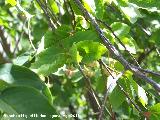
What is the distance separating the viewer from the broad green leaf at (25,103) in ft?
1.89

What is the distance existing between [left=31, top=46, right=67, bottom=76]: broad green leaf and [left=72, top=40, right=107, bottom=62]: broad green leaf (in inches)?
1.7

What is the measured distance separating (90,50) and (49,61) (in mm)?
94

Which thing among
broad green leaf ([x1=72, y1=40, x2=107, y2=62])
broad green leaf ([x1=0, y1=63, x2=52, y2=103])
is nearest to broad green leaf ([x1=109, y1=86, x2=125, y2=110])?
broad green leaf ([x1=72, y1=40, x2=107, y2=62])

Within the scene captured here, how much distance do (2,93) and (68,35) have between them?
0.34 metres

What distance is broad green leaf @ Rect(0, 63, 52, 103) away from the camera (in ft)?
2.17

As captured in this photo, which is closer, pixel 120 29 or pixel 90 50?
pixel 90 50

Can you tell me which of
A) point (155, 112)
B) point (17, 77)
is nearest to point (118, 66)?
point (155, 112)

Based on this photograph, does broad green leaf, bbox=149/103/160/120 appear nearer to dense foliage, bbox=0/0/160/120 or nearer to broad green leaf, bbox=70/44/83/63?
dense foliage, bbox=0/0/160/120

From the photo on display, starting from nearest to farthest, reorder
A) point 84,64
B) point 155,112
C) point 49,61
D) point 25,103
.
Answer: point 25,103 < point 155,112 < point 49,61 < point 84,64

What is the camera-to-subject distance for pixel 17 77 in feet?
2.19

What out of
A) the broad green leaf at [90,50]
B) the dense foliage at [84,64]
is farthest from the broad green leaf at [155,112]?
the broad green leaf at [90,50]

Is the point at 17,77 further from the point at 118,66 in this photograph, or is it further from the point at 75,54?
the point at 118,66

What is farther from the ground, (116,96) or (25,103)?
(25,103)

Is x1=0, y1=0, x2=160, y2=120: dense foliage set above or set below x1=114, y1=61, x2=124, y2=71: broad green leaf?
above
